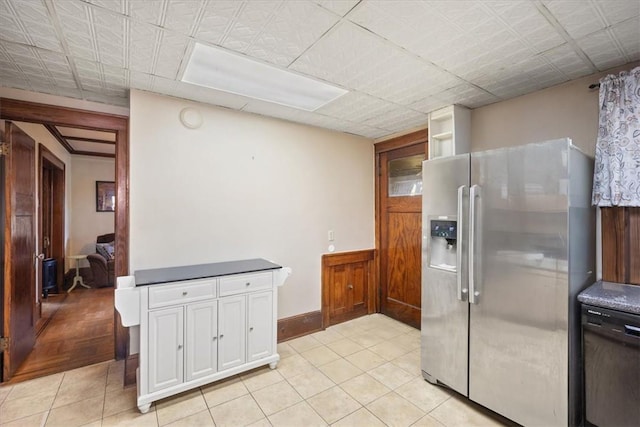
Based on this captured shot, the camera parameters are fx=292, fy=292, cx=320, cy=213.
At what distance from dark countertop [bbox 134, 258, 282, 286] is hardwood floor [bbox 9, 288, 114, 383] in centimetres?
119

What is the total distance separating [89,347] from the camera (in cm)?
296

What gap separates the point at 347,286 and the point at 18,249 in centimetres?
329

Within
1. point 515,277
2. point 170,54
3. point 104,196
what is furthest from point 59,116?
point 104,196

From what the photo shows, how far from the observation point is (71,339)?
3113 mm

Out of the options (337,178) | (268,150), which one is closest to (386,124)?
(337,178)

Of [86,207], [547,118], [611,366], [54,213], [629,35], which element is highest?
[629,35]

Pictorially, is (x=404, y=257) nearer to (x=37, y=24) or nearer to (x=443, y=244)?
(x=443, y=244)

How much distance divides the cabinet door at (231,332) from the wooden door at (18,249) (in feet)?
5.74

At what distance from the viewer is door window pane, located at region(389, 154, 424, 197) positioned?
139 inches

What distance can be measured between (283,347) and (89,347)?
1958 mm

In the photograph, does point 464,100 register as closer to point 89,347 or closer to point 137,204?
point 137,204

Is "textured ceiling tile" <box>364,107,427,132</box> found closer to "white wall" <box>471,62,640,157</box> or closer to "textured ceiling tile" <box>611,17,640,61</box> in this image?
"white wall" <box>471,62,640,157</box>

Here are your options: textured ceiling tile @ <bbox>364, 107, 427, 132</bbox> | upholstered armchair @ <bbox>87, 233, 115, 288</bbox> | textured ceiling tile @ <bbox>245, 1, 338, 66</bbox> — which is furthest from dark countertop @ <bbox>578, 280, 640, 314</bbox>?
upholstered armchair @ <bbox>87, 233, 115, 288</bbox>

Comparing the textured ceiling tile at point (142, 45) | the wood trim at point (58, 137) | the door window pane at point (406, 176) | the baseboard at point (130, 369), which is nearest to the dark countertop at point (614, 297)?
the door window pane at point (406, 176)
